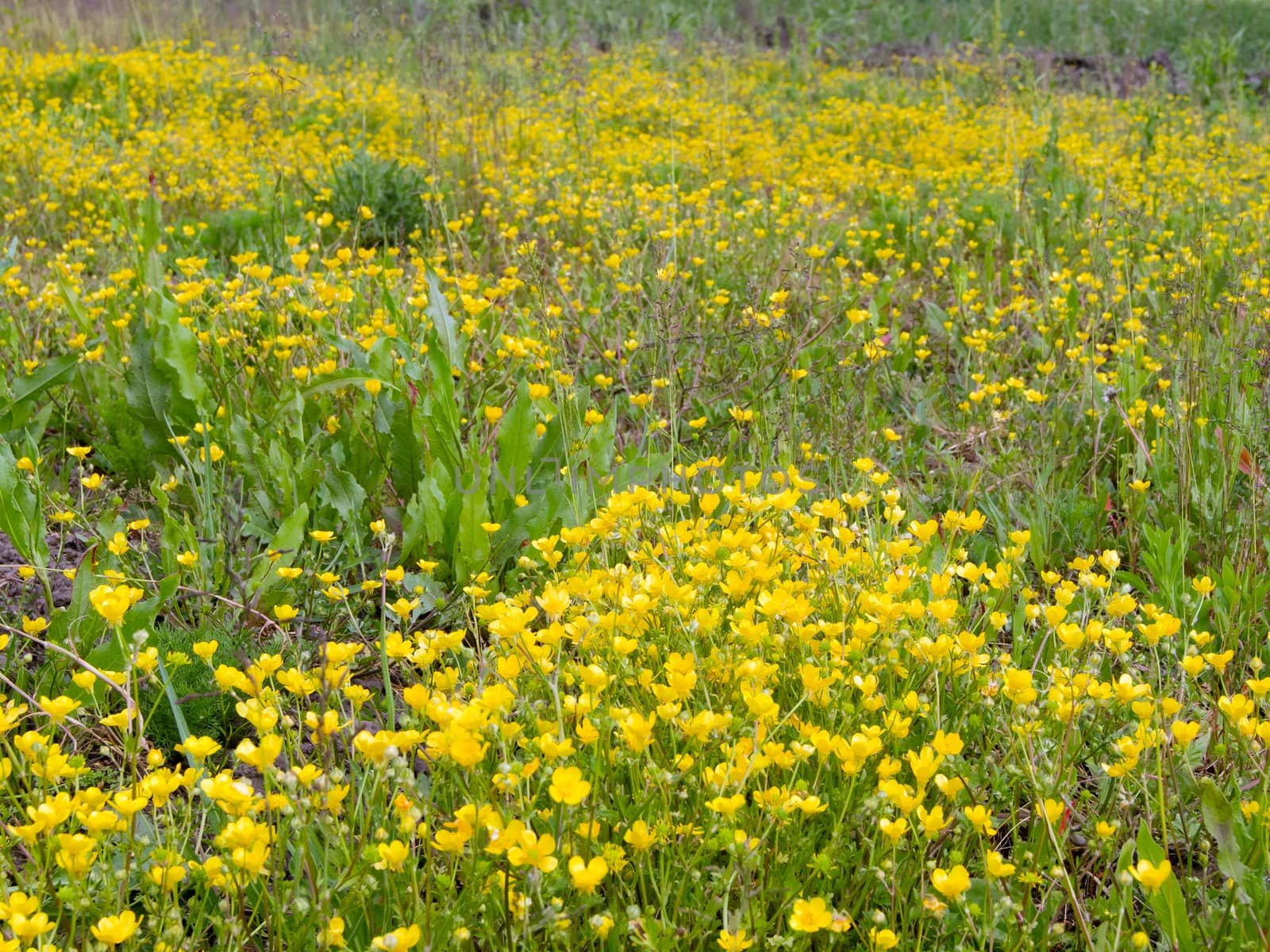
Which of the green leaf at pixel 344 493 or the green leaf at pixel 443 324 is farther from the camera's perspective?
the green leaf at pixel 443 324

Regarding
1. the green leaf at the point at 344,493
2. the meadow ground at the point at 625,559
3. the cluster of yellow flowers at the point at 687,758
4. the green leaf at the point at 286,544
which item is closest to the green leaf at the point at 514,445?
the meadow ground at the point at 625,559

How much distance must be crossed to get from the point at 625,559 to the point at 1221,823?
1369mm

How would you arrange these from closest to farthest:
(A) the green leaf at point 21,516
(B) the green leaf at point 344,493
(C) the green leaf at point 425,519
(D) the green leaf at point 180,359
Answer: (A) the green leaf at point 21,516 → (C) the green leaf at point 425,519 → (B) the green leaf at point 344,493 → (D) the green leaf at point 180,359

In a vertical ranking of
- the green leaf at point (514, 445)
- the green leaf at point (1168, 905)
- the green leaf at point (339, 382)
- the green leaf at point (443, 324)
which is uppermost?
the green leaf at point (443, 324)

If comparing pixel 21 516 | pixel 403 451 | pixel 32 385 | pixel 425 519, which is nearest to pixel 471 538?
pixel 425 519

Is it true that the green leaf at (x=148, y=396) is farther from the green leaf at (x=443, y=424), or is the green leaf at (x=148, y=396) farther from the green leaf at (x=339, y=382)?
the green leaf at (x=443, y=424)

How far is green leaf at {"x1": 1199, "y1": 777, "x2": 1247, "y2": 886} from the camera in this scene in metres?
1.55

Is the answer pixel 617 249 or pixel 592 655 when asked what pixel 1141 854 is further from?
pixel 617 249

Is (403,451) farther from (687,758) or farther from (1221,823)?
(1221,823)

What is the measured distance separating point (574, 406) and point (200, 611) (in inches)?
41.1

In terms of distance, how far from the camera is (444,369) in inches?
117

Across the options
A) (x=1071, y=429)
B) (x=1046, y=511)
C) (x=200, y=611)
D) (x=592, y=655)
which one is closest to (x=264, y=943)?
(x=592, y=655)

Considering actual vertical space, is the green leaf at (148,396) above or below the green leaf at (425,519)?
above

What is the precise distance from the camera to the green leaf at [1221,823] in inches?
61.1
